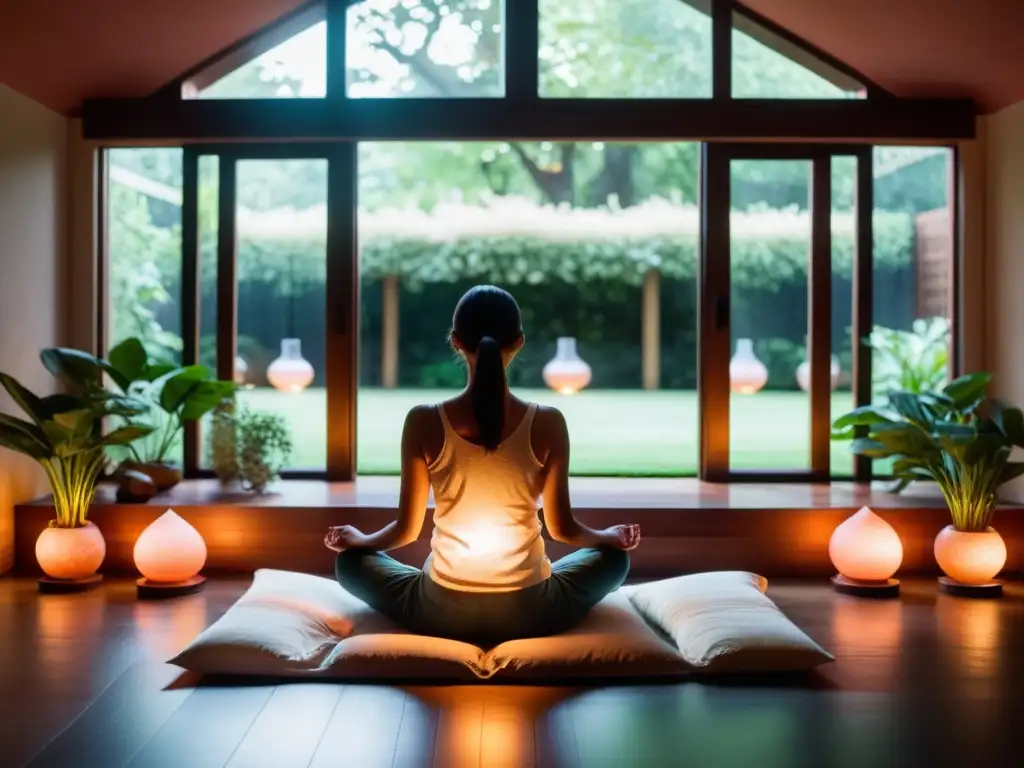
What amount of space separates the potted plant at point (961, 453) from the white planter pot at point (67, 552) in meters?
3.06

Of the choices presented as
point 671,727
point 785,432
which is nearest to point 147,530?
point 671,727

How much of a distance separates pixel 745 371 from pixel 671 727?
327 centimetres

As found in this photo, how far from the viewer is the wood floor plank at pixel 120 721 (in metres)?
2.75

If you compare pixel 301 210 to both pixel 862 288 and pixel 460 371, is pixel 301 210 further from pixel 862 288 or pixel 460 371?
pixel 460 371

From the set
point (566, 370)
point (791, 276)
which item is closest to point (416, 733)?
point (791, 276)

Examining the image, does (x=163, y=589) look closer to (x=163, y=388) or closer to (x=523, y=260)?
(x=163, y=388)

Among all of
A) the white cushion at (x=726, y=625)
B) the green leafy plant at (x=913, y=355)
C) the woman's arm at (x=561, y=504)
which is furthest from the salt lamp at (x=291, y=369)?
the green leafy plant at (x=913, y=355)

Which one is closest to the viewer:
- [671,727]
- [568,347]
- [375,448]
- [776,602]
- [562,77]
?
[671,727]

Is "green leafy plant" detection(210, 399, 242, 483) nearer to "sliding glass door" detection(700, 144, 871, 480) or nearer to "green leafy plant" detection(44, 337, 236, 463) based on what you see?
"green leafy plant" detection(44, 337, 236, 463)

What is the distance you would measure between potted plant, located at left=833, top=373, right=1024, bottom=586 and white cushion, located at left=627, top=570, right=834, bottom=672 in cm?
92

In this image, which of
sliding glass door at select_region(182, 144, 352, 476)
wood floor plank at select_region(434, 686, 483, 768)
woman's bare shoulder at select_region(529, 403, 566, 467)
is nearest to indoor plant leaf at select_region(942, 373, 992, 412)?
woman's bare shoulder at select_region(529, 403, 566, 467)

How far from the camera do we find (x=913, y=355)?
18.7 feet

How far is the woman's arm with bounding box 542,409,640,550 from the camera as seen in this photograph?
346 cm

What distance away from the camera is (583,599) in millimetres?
3582
